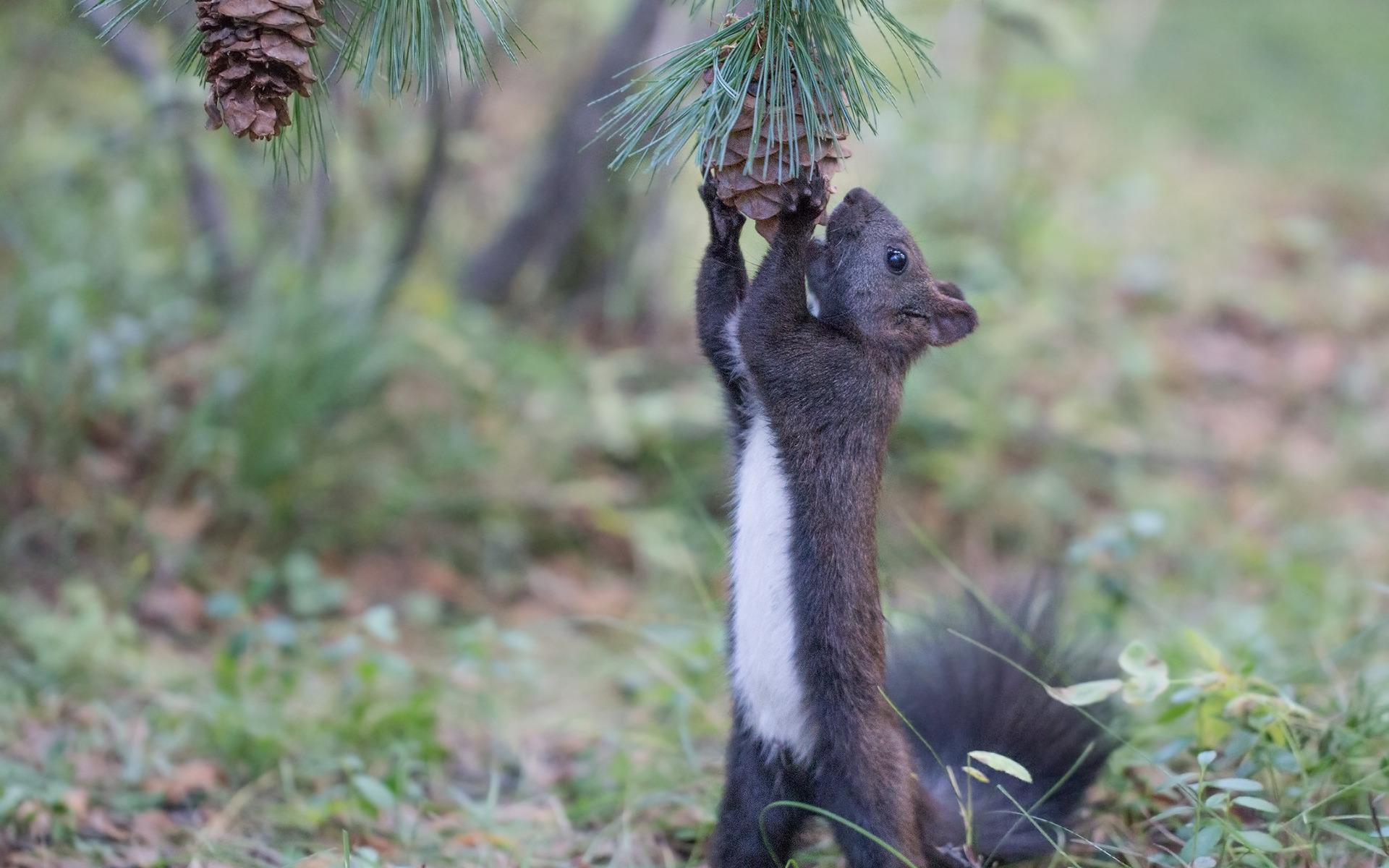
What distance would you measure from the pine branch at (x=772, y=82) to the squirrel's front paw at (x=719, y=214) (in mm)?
186

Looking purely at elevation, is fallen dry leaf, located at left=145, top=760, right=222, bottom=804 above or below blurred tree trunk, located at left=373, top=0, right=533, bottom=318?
below

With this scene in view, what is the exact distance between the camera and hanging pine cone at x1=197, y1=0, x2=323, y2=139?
1.79 metres

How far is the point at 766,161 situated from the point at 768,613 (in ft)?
2.61

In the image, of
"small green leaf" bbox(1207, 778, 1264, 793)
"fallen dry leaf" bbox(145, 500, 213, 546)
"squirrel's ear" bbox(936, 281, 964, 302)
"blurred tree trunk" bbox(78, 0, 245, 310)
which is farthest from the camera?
"blurred tree trunk" bbox(78, 0, 245, 310)

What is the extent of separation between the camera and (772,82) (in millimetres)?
2021

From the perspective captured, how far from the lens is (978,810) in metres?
2.46

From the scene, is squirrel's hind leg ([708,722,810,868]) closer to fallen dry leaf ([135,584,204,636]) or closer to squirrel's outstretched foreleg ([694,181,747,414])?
squirrel's outstretched foreleg ([694,181,747,414])

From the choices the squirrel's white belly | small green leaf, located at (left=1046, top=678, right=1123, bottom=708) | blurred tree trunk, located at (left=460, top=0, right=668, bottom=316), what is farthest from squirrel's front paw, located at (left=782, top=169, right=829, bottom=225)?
blurred tree trunk, located at (left=460, top=0, right=668, bottom=316)

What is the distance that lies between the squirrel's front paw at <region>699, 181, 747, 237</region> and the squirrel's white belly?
35 centimetres

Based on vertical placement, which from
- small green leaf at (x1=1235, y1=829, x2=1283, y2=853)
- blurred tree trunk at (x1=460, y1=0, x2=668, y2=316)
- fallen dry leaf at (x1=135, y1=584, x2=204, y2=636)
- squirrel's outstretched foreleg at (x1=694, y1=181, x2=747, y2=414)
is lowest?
fallen dry leaf at (x1=135, y1=584, x2=204, y2=636)

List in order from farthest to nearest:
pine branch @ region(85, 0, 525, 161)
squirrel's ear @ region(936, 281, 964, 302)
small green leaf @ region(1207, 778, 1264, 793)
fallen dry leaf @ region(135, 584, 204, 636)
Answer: fallen dry leaf @ region(135, 584, 204, 636)
squirrel's ear @ region(936, 281, 964, 302)
small green leaf @ region(1207, 778, 1264, 793)
pine branch @ region(85, 0, 525, 161)

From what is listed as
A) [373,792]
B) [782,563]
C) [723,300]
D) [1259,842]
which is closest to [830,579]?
[782,563]

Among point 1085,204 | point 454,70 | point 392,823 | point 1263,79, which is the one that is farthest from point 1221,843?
point 1263,79

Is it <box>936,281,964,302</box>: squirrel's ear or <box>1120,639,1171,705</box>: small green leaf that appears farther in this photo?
<box>936,281,964,302</box>: squirrel's ear
